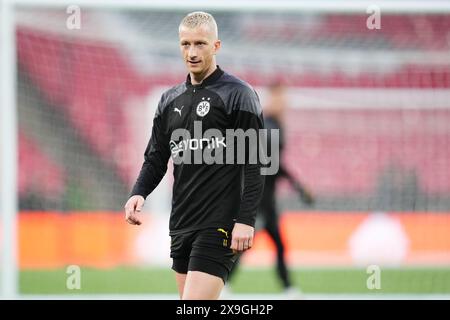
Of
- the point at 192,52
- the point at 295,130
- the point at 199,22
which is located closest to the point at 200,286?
the point at 192,52

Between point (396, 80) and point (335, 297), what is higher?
point (396, 80)

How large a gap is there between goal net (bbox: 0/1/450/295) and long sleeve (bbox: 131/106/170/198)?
10.6 ft

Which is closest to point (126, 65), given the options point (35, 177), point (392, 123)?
point (35, 177)

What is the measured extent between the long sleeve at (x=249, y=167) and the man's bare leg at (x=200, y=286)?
0.29 metres

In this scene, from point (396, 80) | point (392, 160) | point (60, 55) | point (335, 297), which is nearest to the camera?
point (335, 297)

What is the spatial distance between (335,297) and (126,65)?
5.07 m

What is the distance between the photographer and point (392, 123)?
1023 cm

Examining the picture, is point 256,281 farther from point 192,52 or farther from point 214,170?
point 192,52

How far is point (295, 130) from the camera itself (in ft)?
36.3

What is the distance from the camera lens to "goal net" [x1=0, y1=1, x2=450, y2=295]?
8.66 metres

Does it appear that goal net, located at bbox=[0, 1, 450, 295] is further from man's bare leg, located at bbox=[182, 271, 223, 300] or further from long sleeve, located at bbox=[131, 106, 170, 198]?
man's bare leg, located at bbox=[182, 271, 223, 300]

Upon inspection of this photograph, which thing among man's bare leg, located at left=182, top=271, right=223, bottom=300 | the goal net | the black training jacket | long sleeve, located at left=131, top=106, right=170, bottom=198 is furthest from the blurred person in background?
man's bare leg, located at left=182, top=271, right=223, bottom=300
